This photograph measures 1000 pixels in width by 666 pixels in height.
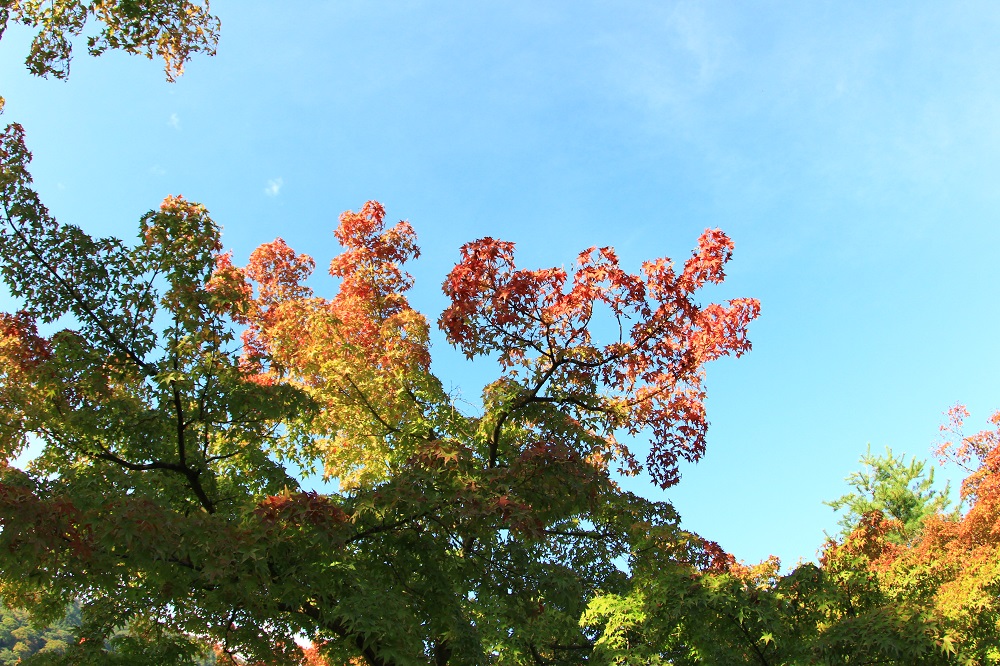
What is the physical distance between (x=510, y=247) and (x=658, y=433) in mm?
3785

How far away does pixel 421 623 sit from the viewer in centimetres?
844

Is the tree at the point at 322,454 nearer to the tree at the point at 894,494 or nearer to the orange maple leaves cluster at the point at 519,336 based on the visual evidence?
the orange maple leaves cluster at the point at 519,336

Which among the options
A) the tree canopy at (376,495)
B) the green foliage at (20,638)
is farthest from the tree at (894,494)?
the green foliage at (20,638)

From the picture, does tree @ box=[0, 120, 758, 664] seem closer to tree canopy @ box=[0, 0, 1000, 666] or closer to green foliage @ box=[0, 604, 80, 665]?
tree canopy @ box=[0, 0, 1000, 666]

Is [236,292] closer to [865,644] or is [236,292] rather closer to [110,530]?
[110,530]

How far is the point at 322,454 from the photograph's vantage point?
1128cm

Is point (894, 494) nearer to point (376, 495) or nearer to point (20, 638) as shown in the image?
point (376, 495)

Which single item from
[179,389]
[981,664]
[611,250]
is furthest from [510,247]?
[981,664]

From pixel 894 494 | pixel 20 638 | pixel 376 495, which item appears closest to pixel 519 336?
pixel 376 495

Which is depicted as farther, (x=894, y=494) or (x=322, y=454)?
(x=894, y=494)

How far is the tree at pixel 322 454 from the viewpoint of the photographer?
684 centimetres

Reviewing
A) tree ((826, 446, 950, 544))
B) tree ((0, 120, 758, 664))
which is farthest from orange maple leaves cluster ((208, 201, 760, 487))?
tree ((826, 446, 950, 544))

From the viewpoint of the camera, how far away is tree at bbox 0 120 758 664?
6.84 metres

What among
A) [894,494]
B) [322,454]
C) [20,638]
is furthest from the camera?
[20,638]
